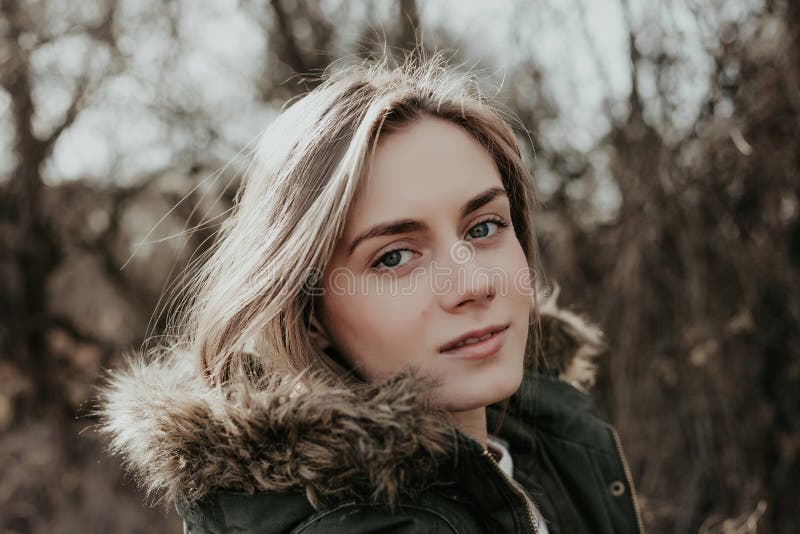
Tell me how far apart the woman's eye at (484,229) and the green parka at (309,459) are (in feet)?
1.45

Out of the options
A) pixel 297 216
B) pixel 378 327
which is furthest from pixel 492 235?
pixel 297 216

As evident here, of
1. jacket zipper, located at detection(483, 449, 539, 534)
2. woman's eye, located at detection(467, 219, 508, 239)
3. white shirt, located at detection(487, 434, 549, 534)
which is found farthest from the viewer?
white shirt, located at detection(487, 434, 549, 534)

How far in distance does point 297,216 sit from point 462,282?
442 mm

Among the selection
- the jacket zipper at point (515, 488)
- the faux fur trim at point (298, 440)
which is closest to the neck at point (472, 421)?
the jacket zipper at point (515, 488)

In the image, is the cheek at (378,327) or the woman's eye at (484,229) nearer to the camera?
the cheek at (378,327)

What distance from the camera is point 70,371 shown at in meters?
5.00

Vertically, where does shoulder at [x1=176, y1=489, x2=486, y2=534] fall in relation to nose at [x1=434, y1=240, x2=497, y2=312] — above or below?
below

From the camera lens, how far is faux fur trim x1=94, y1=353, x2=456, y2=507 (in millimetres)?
1341

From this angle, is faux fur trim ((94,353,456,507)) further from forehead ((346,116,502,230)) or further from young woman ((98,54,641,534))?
forehead ((346,116,502,230))

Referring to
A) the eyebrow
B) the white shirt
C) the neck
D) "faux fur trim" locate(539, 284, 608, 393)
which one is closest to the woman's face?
the eyebrow

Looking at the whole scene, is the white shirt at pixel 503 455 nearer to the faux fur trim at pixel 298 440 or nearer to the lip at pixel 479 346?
the lip at pixel 479 346

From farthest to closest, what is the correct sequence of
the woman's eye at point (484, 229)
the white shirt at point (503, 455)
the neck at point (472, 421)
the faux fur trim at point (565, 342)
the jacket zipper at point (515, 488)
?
the faux fur trim at point (565, 342) < the white shirt at point (503, 455) < the neck at point (472, 421) < the woman's eye at point (484, 229) < the jacket zipper at point (515, 488)

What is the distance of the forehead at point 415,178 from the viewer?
5.19ft

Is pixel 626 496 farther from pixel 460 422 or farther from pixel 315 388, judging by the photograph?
pixel 315 388
